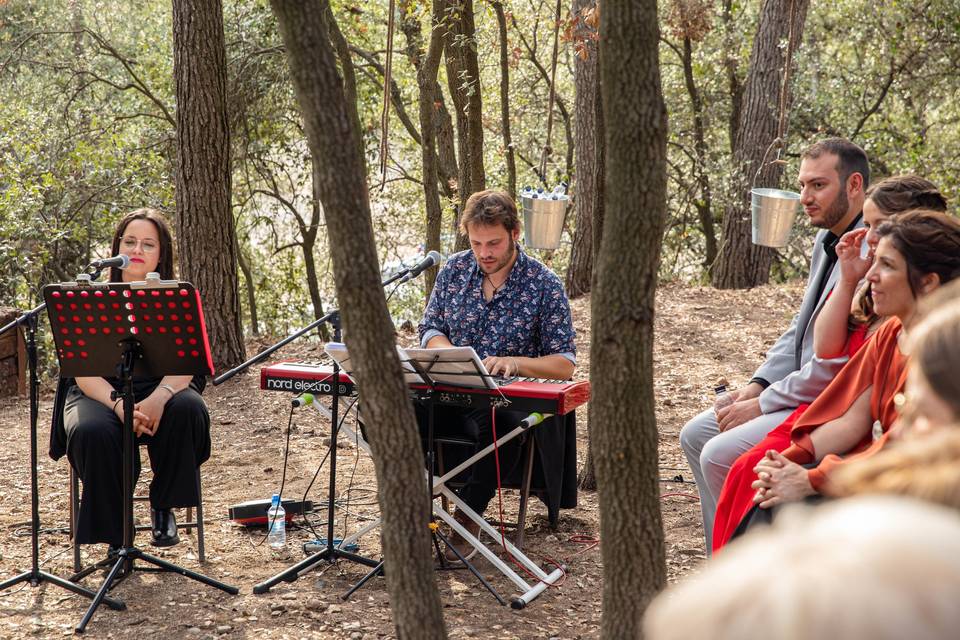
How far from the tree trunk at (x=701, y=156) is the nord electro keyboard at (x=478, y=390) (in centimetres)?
981

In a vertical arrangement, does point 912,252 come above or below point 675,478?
above

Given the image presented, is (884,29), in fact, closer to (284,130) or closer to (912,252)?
(284,130)

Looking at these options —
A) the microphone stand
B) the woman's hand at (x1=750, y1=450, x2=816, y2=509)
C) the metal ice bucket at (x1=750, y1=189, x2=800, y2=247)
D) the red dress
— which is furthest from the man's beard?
the metal ice bucket at (x1=750, y1=189, x2=800, y2=247)

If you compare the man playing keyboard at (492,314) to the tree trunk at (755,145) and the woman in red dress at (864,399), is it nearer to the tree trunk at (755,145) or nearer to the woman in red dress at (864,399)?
the woman in red dress at (864,399)

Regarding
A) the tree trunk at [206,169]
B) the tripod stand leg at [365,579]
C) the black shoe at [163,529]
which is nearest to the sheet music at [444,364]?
the tripod stand leg at [365,579]

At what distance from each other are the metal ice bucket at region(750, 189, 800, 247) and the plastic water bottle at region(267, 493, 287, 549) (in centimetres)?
Answer: 386

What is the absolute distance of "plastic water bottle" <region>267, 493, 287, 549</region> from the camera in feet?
15.5

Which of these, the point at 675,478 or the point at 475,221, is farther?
the point at 675,478

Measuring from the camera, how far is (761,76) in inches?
407

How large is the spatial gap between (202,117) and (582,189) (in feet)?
12.1

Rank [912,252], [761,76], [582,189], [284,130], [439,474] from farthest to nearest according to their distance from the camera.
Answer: [284,130] < [761,76] < [582,189] < [439,474] < [912,252]

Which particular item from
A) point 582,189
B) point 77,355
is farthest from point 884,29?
point 77,355

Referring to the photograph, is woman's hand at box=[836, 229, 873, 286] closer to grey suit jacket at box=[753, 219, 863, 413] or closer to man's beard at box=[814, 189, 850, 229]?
grey suit jacket at box=[753, 219, 863, 413]

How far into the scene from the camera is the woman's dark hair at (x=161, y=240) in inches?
189
